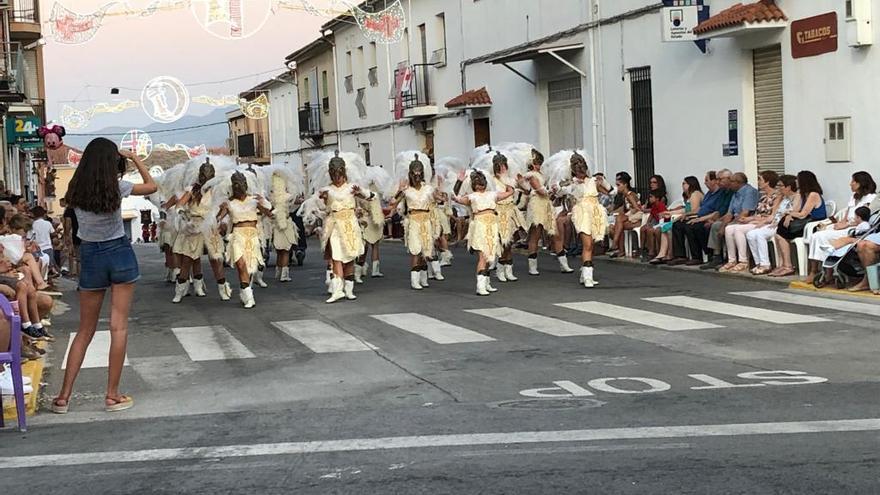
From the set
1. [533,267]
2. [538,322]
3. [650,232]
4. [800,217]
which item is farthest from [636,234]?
[538,322]

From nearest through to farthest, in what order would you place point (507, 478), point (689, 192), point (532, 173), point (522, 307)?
point (507, 478)
point (522, 307)
point (532, 173)
point (689, 192)

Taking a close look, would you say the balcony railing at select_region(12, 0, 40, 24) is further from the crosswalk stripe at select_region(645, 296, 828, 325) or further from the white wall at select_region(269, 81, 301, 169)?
the crosswalk stripe at select_region(645, 296, 828, 325)

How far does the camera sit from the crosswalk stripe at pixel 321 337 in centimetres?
1192

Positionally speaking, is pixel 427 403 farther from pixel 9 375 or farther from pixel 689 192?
pixel 689 192

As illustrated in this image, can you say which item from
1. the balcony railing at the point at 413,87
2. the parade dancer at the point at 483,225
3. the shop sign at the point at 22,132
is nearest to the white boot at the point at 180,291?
the parade dancer at the point at 483,225

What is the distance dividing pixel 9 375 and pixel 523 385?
3594mm

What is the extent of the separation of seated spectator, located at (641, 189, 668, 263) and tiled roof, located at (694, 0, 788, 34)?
3.34 metres

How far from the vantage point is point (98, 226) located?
8945 millimetres

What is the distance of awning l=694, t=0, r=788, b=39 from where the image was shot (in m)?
18.5

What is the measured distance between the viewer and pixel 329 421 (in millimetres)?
8023

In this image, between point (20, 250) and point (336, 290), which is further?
point (336, 290)

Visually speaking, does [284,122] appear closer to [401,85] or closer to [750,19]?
[401,85]

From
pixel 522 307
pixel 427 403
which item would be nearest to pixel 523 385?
pixel 427 403

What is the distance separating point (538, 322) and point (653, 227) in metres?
8.28
